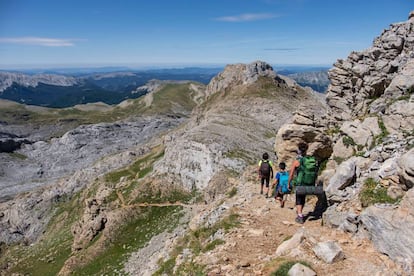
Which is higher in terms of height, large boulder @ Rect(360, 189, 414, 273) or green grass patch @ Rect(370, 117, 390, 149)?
green grass patch @ Rect(370, 117, 390, 149)

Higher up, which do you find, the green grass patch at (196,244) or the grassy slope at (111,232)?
the green grass patch at (196,244)

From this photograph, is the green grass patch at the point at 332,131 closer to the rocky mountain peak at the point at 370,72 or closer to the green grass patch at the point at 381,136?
the rocky mountain peak at the point at 370,72

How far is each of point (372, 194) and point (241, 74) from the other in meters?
120

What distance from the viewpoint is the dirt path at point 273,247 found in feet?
49.6

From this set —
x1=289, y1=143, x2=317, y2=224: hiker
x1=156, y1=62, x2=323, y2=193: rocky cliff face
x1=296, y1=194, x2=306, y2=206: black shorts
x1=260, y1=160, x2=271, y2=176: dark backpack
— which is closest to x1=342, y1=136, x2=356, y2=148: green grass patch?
x1=289, y1=143, x2=317, y2=224: hiker

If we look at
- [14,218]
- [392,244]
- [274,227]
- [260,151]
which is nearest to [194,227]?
[274,227]

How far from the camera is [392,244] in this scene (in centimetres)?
1506

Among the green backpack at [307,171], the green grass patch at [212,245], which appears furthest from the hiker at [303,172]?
the green grass patch at [212,245]

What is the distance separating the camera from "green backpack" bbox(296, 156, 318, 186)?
19.9 meters

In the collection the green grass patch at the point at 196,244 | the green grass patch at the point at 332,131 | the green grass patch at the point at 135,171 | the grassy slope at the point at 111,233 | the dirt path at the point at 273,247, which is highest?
the green grass patch at the point at 332,131

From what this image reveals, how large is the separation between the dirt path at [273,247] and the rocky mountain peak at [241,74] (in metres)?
107

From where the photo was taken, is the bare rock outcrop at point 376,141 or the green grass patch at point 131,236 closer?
the bare rock outcrop at point 376,141

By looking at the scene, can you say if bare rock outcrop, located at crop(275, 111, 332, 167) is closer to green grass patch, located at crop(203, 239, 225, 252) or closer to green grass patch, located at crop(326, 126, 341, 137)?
green grass patch, located at crop(326, 126, 341, 137)

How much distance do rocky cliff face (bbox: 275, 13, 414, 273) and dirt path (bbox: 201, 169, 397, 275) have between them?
2.54ft
